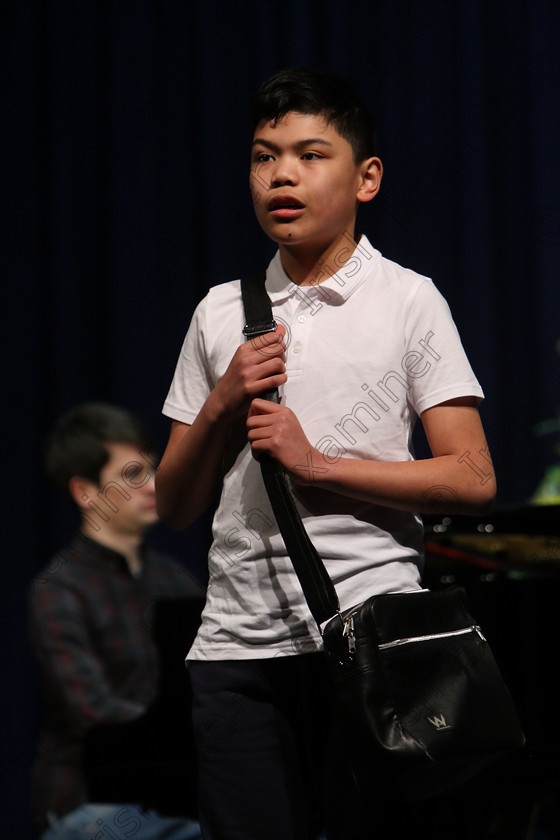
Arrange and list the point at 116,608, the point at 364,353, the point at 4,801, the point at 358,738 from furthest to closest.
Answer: the point at 4,801, the point at 116,608, the point at 364,353, the point at 358,738

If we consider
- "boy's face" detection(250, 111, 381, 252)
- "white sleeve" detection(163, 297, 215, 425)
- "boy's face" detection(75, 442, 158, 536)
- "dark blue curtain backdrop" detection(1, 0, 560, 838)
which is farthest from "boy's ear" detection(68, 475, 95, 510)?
"boy's face" detection(250, 111, 381, 252)

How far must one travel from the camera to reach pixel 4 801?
270 cm

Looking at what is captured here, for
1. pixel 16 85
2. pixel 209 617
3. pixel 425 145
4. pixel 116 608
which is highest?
pixel 16 85

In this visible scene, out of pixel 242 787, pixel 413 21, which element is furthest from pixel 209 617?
pixel 413 21

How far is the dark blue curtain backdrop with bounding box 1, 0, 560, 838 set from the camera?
108 inches

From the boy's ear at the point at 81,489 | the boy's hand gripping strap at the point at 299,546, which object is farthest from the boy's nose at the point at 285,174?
the boy's ear at the point at 81,489

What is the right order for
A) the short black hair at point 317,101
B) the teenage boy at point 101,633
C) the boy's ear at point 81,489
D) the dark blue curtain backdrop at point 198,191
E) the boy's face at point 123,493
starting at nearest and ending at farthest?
the short black hair at point 317,101, the teenage boy at point 101,633, the boy's face at point 123,493, the boy's ear at point 81,489, the dark blue curtain backdrop at point 198,191

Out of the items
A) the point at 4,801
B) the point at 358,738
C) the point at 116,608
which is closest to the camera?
the point at 358,738

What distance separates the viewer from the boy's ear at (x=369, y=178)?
1.18 m

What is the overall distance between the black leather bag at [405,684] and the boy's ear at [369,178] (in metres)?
0.39

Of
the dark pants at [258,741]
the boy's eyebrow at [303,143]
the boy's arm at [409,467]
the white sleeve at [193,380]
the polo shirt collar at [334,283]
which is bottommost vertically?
the dark pants at [258,741]

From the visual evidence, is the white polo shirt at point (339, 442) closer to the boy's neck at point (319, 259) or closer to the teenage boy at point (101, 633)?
the boy's neck at point (319, 259)

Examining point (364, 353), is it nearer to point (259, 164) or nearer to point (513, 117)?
point (259, 164)

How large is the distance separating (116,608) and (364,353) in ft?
4.32
